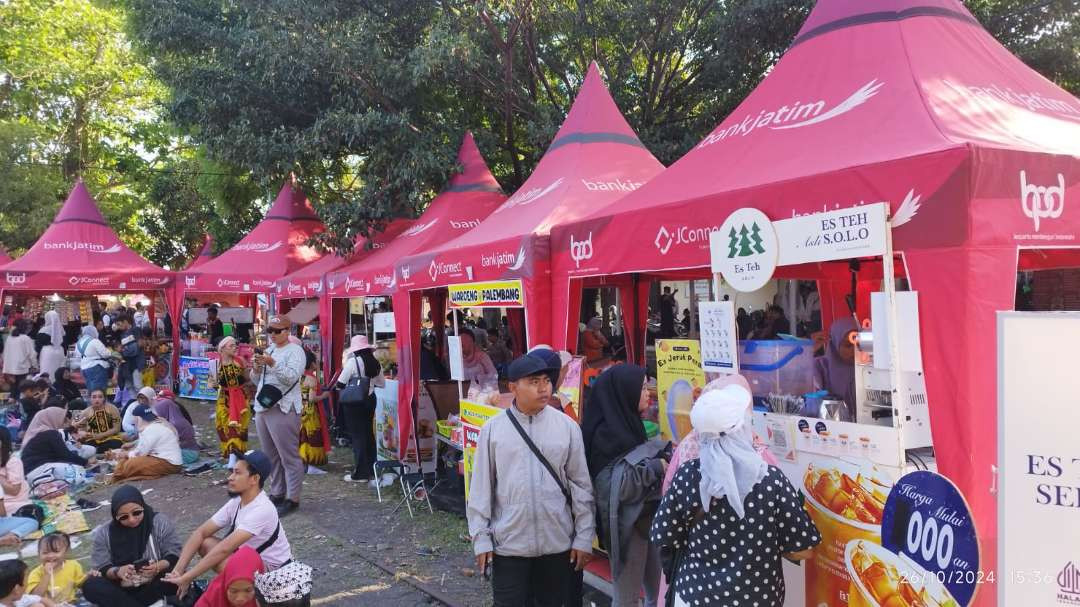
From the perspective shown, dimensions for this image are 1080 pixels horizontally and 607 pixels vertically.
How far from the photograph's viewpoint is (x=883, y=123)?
11.8ft

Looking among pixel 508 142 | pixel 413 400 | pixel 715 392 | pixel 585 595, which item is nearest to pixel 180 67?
pixel 508 142

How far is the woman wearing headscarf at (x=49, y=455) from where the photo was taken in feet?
25.5

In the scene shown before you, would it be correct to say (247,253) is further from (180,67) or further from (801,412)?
(801,412)

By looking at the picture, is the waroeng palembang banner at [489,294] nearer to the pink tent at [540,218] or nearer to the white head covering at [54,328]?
the pink tent at [540,218]

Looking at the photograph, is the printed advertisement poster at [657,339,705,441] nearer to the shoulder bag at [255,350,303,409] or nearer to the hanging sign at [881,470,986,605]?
the hanging sign at [881,470,986,605]

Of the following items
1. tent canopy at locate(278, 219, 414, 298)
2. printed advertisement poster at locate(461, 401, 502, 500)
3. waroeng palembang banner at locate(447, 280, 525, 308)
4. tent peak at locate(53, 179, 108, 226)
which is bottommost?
printed advertisement poster at locate(461, 401, 502, 500)

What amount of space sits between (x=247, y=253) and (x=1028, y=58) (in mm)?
12568

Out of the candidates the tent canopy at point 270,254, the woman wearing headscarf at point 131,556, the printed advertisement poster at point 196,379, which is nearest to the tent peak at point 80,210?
the tent canopy at point 270,254

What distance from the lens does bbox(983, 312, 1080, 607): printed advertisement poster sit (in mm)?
2105

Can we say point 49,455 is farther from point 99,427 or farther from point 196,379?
point 196,379

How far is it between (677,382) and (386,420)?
15.6 feet

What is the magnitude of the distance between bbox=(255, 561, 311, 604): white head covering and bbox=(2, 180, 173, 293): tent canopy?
1173 cm

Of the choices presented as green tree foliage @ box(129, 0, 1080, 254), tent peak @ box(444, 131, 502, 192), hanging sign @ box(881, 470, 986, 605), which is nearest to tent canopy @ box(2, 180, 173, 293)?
green tree foliage @ box(129, 0, 1080, 254)

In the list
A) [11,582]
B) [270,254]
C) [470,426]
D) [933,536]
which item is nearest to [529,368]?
[933,536]
